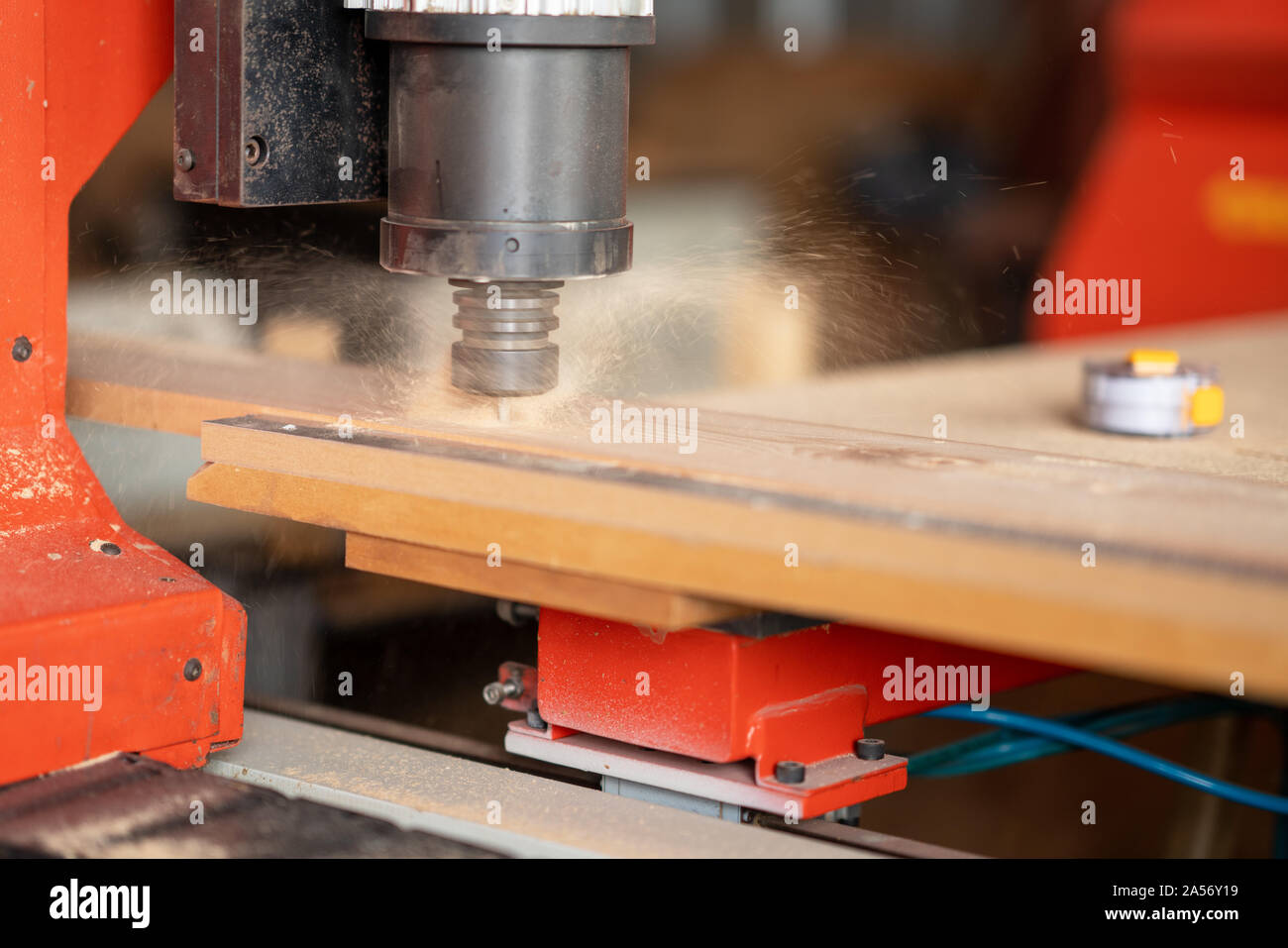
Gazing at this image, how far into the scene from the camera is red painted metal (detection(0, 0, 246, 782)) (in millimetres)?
1074

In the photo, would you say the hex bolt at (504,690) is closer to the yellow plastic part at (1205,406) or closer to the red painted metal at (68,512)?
the red painted metal at (68,512)

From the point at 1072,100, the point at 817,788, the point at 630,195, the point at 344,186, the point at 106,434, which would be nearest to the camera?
the point at 817,788

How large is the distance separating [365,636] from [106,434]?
38cm

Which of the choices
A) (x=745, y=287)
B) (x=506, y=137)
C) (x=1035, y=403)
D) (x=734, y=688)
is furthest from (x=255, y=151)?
(x=745, y=287)

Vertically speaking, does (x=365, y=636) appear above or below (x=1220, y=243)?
below

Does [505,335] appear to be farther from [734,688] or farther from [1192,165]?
[1192,165]

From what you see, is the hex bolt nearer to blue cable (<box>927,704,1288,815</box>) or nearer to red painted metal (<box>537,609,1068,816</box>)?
red painted metal (<box>537,609,1068,816</box>)

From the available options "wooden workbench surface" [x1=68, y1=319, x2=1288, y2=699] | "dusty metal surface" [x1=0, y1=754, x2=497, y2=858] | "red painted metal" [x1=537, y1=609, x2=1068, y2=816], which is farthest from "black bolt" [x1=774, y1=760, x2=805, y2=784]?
"dusty metal surface" [x1=0, y1=754, x2=497, y2=858]

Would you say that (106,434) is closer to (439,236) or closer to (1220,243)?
(439,236)

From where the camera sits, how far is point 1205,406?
142 cm

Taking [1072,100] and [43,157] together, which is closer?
[43,157]

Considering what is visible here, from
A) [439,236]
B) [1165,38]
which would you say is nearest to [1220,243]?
[1165,38]
